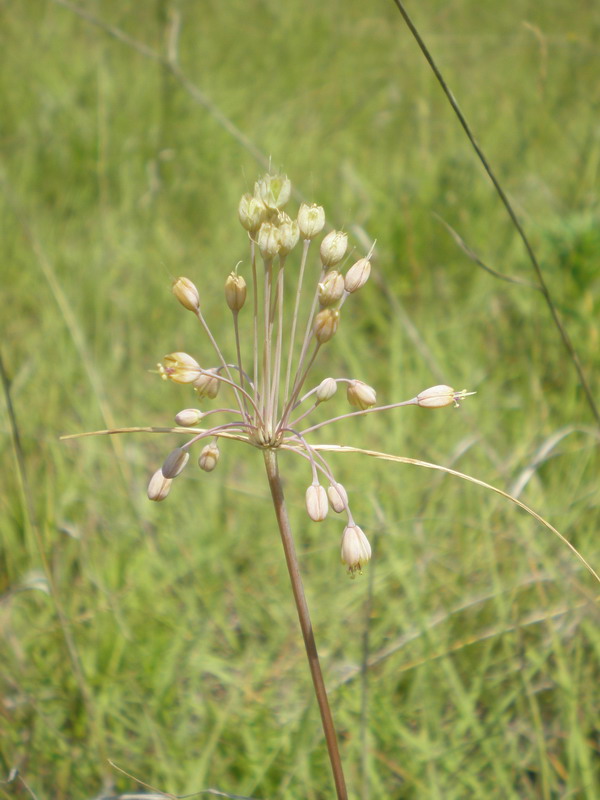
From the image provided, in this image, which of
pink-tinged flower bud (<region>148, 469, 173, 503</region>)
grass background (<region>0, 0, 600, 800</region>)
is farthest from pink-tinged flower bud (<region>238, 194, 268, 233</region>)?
grass background (<region>0, 0, 600, 800</region>)

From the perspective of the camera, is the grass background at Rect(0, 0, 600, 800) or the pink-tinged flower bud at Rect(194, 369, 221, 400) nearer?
the pink-tinged flower bud at Rect(194, 369, 221, 400)

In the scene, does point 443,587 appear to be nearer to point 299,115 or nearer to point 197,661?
point 197,661

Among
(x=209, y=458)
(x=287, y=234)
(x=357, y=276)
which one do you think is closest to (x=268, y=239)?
(x=287, y=234)

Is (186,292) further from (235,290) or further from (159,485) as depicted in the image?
(159,485)

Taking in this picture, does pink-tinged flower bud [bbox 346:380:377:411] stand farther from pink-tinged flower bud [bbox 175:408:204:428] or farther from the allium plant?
pink-tinged flower bud [bbox 175:408:204:428]

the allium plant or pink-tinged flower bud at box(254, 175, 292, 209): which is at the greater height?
pink-tinged flower bud at box(254, 175, 292, 209)

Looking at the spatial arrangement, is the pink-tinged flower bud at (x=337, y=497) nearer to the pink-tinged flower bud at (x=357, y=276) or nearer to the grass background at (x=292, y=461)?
the pink-tinged flower bud at (x=357, y=276)
